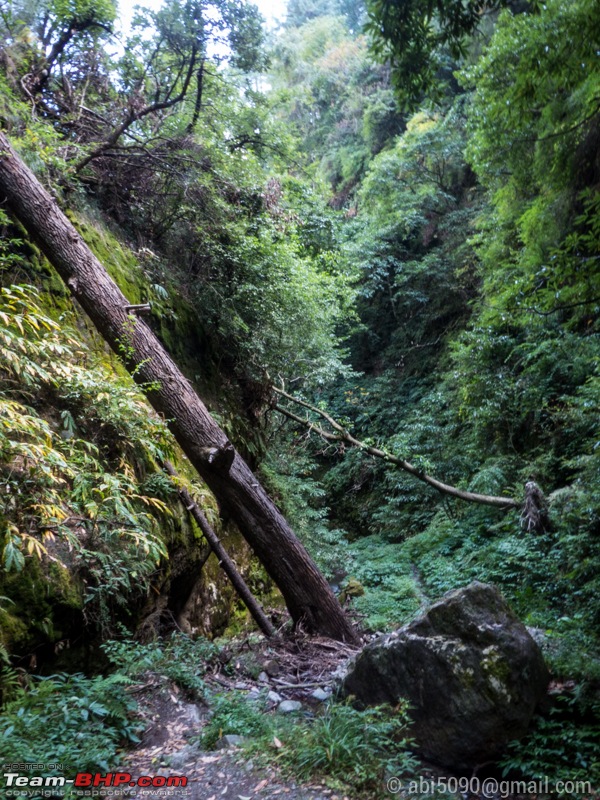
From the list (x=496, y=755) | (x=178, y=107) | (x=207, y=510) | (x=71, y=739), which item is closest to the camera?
(x=71, y=739)

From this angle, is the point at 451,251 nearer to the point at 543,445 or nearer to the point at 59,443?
the point at 543,445

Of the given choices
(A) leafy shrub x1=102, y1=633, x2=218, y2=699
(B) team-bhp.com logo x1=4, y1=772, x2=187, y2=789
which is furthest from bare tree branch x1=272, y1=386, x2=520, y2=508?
(B) team-bhp.com logo x1=4, y1=772, x2=187, y2=789

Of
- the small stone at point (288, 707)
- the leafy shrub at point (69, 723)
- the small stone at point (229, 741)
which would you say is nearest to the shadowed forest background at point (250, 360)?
the leafy shrub at point (69, 723)

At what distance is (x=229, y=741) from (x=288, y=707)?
0.88 metres

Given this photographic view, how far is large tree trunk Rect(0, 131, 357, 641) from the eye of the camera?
197 inches

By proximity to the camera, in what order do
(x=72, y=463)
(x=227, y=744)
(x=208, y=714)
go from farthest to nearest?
(x=208, y=714) < (x=72, y=463) < (x=227, y=744)

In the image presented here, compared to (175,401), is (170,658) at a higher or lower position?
lower

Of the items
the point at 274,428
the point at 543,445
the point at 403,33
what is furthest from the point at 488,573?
the point at 403,33

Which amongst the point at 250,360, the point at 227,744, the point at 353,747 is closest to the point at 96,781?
the point at 227,744

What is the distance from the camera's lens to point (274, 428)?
9961mm

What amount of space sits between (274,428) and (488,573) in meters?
4.91

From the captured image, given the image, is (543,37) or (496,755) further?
(543,37)

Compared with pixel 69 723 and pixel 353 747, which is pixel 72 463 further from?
pixel 353 747

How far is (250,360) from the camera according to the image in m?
7.90
